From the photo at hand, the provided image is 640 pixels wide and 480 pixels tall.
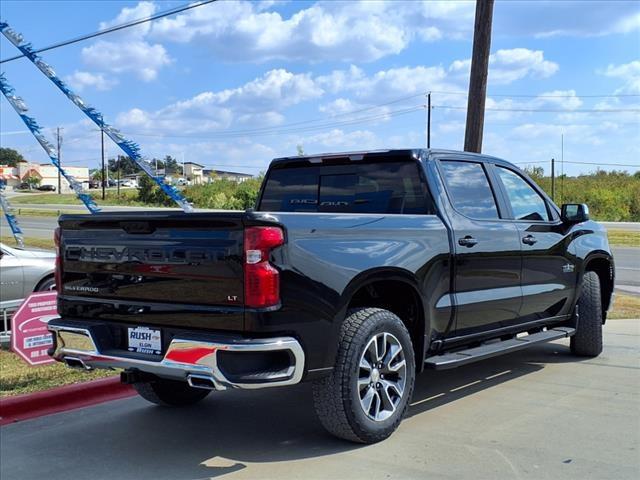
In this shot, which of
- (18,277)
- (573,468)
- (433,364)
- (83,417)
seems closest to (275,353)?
(433,364)

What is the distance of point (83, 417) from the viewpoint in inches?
214

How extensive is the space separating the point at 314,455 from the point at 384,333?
0.91 metres

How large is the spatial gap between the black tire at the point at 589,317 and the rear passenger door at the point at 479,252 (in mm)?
1336

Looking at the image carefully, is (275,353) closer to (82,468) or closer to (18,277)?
(82,468)

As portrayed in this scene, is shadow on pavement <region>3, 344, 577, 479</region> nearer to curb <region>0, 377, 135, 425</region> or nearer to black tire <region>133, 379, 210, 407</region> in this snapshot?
black tire <region>133, 379, 210, 407</region>

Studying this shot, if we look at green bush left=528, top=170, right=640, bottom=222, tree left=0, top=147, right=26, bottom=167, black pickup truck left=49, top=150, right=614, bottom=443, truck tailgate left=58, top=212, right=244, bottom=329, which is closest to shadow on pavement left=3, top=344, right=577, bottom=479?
black pickup truck left=49, top=150, right=614, bottom=443

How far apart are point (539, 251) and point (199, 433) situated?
337 centimetres

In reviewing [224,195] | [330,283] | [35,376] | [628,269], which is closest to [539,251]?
[330,283]

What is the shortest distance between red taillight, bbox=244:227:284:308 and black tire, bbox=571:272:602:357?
4.19 meters

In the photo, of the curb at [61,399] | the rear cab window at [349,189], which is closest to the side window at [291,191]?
the rear cab window at [349,189]

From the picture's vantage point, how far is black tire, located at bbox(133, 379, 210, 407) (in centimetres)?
542

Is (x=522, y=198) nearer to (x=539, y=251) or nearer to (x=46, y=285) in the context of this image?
(x=539, y=251)

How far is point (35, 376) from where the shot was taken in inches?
253

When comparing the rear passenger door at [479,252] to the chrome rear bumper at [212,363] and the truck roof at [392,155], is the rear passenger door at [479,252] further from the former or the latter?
the chrome rear bumper at [212,363]
